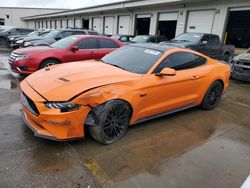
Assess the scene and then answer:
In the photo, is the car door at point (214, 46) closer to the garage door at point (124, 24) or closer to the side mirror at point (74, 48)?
the side mirror at point (74, 48)

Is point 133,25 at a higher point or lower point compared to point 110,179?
higher

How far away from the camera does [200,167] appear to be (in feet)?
9.96

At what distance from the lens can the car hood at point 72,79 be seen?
305 cm

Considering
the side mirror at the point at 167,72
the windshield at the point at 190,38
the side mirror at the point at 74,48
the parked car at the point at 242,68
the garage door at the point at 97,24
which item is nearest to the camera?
the side mirror at the point at 167,72

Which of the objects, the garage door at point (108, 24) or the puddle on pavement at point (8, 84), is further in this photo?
the garage door at point (108, 24)

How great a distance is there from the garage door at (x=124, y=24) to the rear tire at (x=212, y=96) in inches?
712

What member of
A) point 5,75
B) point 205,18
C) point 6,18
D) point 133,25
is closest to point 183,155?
point 5,75

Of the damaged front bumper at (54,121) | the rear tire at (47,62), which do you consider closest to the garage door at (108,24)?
the rear tire at (47,62)

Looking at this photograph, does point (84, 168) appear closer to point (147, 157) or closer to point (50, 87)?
point (147, 157)

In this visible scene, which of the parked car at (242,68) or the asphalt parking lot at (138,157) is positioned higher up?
the parked car at (242,68)

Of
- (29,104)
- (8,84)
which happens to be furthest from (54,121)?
(8,84)

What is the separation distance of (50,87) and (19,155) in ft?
3.32

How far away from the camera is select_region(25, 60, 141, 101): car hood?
10.00 ft

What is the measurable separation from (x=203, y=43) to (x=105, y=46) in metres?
5.40
